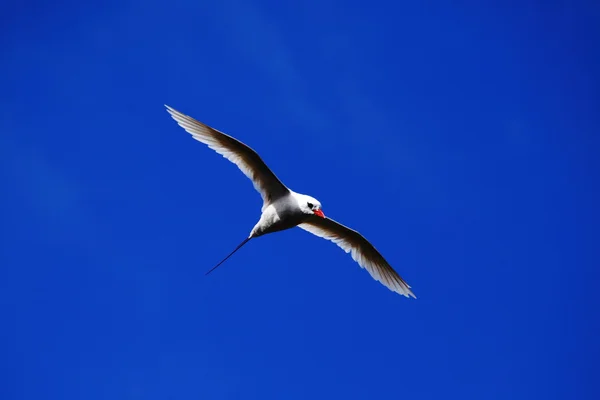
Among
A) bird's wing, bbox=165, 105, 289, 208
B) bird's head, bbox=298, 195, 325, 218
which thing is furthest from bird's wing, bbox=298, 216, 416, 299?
bird's wing, bbox=165, 105, 289, 208

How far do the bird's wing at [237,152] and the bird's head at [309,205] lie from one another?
0.49 meters

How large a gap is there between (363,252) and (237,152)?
580cm

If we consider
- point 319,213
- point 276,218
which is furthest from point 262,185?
point 319,213

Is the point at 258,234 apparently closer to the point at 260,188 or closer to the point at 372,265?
the point at 260,188

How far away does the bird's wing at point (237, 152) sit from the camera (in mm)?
19047

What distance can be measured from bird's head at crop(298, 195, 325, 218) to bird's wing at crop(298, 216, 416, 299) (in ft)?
7.17

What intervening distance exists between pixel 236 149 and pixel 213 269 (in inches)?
143

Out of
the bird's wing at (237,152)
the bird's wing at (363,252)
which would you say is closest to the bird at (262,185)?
the bird's wing at (237,152)

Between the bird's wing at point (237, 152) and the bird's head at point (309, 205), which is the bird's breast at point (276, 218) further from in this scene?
the bird's wing at point (237, 152)

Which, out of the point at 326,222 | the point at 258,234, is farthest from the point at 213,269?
the point at 326,222

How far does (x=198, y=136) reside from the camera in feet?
63.1

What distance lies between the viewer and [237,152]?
19.3m

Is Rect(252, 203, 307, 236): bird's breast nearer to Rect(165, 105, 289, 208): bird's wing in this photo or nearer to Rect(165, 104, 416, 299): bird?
Rect(165, 104, 416, 299): bird

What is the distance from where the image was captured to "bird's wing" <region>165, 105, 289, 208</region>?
19047 mm
